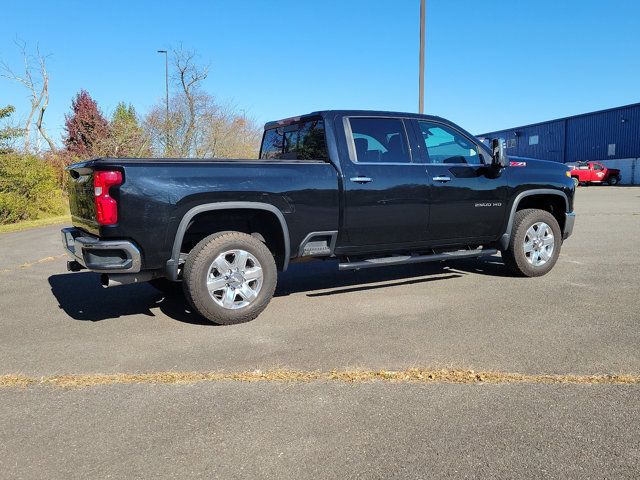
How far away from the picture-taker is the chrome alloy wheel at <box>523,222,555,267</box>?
6363 millimetres

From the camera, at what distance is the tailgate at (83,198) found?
447 centimetres

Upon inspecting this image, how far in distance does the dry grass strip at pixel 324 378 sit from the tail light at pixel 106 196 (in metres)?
1.29

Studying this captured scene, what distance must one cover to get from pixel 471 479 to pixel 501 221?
4.36 meters

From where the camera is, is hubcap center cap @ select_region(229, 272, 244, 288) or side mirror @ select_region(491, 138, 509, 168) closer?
hubcap center cap @ select_region(229, 272, 244, 288)

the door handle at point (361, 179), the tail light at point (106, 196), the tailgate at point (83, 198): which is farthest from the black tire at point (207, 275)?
the door handle at point (361, 179)

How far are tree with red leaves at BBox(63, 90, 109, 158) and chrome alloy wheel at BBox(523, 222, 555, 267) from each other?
23.4 m

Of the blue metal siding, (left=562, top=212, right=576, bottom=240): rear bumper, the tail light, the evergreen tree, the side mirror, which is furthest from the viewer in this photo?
the blue metal siding

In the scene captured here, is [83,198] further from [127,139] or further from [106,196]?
[127,139]

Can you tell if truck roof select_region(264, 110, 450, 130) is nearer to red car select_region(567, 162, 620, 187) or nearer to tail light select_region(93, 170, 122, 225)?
tail light select_region(93, 170, 122, 225)

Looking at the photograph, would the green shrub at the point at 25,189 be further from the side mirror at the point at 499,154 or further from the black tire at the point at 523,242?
the black tire at the point at 523,242

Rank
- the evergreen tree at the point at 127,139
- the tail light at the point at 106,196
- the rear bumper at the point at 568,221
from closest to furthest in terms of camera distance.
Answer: the tail light at the point at 106,196 → the rear bumper at the point at 568,221 → the evergreen tree at the point at 127,139

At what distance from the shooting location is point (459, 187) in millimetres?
5809

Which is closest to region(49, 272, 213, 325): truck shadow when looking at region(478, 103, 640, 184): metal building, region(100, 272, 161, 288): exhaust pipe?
region(100, 272, 161, 288): exhaust pipe

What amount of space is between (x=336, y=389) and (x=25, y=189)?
16.5 metres
